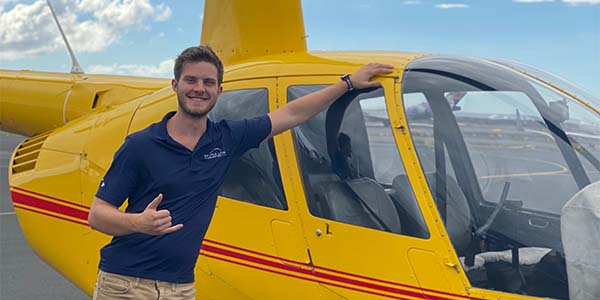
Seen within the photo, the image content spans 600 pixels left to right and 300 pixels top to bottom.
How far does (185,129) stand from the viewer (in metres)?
2.54

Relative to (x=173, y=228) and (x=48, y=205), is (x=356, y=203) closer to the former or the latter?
(x=173, y=228)

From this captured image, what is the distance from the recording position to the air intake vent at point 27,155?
14.3ft

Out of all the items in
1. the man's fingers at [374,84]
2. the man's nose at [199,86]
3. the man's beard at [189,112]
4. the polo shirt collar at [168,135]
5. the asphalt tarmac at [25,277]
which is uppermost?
the man's nose at [199,86]

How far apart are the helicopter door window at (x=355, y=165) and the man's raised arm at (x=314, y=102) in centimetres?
7

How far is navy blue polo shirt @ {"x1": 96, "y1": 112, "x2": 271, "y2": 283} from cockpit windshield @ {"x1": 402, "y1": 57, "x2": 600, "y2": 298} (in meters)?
0.90

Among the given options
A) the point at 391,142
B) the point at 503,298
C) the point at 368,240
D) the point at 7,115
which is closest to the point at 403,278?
the point at 368,240

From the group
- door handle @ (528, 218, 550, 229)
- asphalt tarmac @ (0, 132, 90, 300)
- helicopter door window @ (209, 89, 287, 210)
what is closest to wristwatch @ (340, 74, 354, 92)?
helicopter door window @ (209, 89, 287, 210)

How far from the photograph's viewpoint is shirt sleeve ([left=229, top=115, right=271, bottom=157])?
2755 mm

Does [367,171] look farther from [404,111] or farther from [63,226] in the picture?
[63,226]

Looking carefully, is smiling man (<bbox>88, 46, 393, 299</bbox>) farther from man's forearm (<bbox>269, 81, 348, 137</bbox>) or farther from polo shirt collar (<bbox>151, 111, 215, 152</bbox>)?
man's forearm (<bbox>269, 81, 348, 137</bbox>)

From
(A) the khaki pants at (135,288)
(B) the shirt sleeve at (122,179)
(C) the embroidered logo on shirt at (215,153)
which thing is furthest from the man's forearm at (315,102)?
(A) the khaki pants at (135,288)

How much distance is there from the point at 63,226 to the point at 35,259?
11.1 ft

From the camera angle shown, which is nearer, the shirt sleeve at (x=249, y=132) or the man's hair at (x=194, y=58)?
the man's hair at (x=194, y=58)

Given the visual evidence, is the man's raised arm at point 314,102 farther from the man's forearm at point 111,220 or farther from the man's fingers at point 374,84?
the man's forearm at point 111,220
